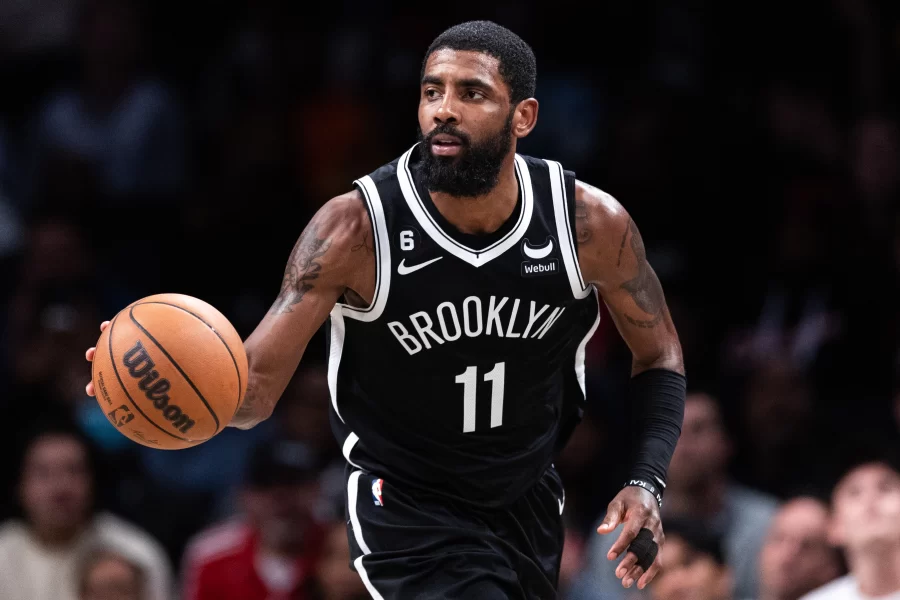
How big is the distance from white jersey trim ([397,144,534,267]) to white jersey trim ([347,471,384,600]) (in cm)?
83

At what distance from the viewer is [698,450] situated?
6910 millimetres

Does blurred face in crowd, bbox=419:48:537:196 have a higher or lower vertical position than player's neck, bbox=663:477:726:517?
higher

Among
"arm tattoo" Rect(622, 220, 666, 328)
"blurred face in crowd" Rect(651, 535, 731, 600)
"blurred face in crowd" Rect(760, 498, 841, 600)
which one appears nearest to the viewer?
"arm tattoo" Rect(622, 220, 666, 328)

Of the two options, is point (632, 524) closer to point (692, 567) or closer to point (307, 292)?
point (307, 292)

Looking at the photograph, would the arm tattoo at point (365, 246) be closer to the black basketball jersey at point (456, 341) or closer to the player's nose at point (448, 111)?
the black basketball jersey at point (456, 341)

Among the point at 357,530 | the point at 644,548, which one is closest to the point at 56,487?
the point at 357,530

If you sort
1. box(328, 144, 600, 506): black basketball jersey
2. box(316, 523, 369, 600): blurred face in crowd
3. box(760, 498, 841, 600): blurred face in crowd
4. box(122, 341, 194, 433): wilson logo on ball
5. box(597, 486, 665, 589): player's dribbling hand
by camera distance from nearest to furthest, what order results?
1. box(122, 341, 194, 433): wilson logo on ball
2. box(597, 486, 665, 589): player's dribbling hand
3. box(328, 144, 600, 506): black basketball jersey
4. box(760, 498, 841, 600): blurred face in crowd
5. box(316, 523, 369, 600): blurred face in crowd

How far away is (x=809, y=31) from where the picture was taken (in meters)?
9.07

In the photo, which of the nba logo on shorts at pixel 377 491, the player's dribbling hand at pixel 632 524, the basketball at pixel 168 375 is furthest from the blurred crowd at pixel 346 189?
the basketball at pixel 168 375

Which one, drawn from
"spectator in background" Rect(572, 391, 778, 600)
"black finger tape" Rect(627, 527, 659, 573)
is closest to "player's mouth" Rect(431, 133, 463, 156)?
"black finger tape" Rect(627, 527, 659, 573)

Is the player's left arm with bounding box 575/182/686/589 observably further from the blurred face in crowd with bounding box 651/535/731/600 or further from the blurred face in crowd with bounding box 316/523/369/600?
the blurred face in crowd with bounding box 316/523/369/600

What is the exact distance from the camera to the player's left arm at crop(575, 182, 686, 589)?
438 cm

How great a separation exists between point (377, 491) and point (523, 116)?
1.32 m

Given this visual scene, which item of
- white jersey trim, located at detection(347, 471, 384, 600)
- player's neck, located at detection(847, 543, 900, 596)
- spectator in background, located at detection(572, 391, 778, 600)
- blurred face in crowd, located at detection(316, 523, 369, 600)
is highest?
white jersey trim, located at detection(347, 471, 384, 600)
